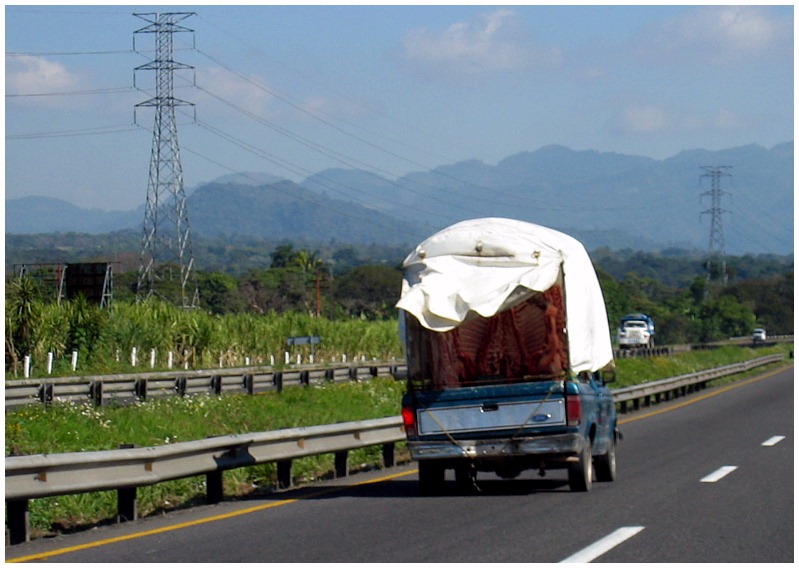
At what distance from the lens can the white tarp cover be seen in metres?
14.8

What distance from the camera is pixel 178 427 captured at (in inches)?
935

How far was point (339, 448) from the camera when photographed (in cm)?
1669

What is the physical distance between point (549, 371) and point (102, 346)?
39.0 m

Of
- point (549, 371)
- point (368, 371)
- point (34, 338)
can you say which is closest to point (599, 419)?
point (549, 371)

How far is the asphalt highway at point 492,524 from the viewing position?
1033cm

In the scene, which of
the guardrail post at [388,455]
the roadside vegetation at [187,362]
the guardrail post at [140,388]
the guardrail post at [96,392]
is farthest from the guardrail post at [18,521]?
the guardrail post at [140,388]

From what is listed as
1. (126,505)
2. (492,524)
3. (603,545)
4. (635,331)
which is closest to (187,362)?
(126,505)

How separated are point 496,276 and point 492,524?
12.2 ft

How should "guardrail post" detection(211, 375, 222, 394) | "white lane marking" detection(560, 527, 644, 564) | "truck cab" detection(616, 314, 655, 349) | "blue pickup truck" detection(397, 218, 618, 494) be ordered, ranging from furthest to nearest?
"truck cab" detection(616, 314, 655, 349), "guardrail post" detection(211, 375, 222, 394), "blue pickup truck" detection(397, 218, 618, 494), "white lane marking" detection(560, 527, 644, 564)

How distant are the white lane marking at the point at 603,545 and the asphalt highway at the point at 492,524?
0.02 m

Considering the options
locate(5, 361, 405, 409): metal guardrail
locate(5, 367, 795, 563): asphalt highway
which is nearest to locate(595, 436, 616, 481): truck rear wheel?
locate(5, 367, 795, 563): asphalt highway

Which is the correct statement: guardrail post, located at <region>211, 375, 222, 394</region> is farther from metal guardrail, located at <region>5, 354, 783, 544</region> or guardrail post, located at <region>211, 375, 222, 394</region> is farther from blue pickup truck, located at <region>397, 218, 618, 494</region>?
blue pickup truck, located at <region>397, 218, 618, 494</region>

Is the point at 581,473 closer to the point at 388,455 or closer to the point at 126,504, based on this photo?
the point at 388,455

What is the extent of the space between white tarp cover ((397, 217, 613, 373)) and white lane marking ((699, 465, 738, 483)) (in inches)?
72.4
